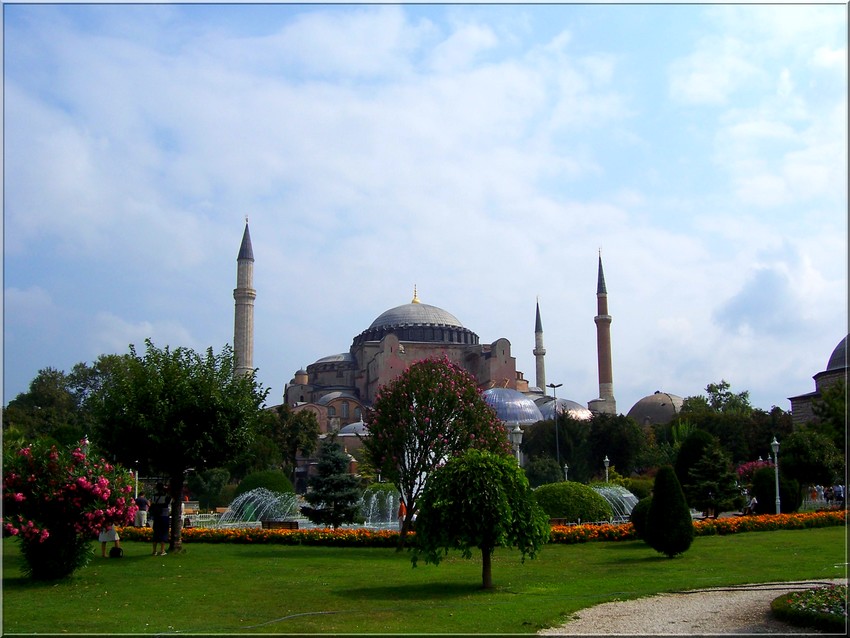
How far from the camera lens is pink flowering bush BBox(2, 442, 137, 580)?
10.3 metres

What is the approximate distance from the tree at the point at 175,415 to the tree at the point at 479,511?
18.0 feet

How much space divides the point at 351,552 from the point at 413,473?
184 centimetres

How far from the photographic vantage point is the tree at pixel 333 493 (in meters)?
19.8

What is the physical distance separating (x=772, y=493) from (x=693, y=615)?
1664cm

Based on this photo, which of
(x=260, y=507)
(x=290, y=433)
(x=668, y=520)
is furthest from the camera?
(x=290, y=433)

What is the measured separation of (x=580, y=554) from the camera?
1484 centimetres

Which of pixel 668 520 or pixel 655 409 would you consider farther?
pixel 655 409

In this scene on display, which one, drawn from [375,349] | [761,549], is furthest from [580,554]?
[375,349]

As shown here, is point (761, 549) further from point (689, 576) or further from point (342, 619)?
point (342, 619)

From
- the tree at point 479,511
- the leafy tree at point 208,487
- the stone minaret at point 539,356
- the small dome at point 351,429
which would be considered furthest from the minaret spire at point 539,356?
the tree at point 479,511

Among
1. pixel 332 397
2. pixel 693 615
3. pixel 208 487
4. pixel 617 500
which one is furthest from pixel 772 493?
pixel 332 397

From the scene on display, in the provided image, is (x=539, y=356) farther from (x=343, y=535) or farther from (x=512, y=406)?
(x=343, y=535)

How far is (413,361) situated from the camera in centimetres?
6050

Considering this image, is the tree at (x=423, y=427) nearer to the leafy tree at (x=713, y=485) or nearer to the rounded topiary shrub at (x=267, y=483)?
the leafy tree at (x=713, y=485)
